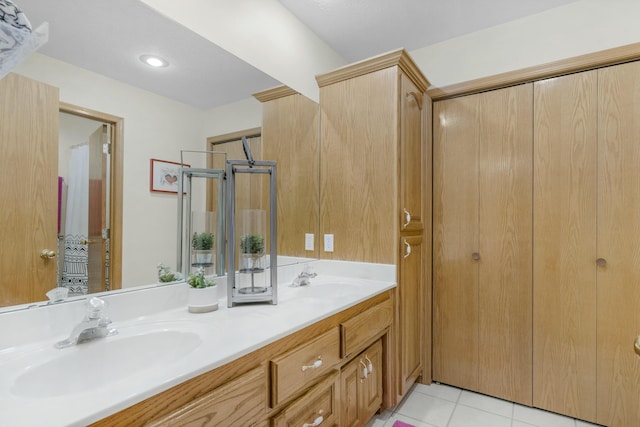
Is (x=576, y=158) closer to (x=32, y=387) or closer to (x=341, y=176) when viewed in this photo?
(x=341, y=176)

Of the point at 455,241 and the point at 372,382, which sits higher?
the point at 455,241

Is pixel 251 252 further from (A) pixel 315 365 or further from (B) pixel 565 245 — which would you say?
(B) pixel 565 245

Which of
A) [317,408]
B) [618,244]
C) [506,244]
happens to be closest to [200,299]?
[317,408]

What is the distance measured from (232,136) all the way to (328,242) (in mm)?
931

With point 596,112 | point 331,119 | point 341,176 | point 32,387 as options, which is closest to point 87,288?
point 32,387

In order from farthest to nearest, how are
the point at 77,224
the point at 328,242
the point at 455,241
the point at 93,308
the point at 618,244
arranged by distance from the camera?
1. the point at 455,241
2. the point at 328,242
3. the point at 618,244
4. the point at 77,224
5. the point at 93,308

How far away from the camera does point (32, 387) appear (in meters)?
0.77

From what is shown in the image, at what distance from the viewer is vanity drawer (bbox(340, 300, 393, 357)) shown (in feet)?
4.59

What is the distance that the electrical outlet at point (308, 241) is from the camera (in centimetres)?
216

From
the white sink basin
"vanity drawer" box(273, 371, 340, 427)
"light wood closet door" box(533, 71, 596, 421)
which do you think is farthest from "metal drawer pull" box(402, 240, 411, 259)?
the white sink basin

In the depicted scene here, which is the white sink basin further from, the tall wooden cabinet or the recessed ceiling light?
the tall wooden cabinet

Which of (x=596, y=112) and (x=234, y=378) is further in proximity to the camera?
(x=596, y=112)

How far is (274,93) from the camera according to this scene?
6.20 feet

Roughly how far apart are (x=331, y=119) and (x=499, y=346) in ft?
6.08
